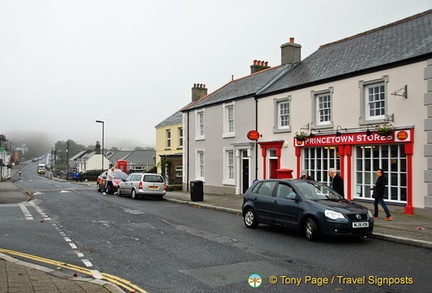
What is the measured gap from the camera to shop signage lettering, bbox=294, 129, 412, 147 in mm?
14122

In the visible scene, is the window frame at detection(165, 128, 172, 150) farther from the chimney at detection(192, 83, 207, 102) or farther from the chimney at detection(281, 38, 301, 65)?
the chimney at detection(281, 38, 301, 65)

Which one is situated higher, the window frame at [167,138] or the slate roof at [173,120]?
the slate roof at [173,120]

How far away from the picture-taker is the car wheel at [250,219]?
11941mm

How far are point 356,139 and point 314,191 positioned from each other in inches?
240

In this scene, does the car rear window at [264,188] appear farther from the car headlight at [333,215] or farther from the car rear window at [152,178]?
the car rear window at [152,178]

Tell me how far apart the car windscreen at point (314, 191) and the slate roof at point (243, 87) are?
11.7 metres

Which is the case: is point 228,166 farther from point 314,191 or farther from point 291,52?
point 314,191

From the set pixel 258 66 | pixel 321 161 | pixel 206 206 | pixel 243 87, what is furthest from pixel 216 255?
pixel 258 66

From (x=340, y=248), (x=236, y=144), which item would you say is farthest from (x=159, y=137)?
(x=340, y=248)

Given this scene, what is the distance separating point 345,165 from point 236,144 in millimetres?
8203

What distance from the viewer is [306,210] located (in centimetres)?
1009

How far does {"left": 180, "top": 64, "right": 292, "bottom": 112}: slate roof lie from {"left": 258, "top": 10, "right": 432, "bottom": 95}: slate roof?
1.05m

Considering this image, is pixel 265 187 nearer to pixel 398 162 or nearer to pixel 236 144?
pixel 398 162

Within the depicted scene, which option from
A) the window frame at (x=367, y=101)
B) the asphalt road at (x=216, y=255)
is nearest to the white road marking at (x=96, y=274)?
the asphalt road at (x=216, y=255)
